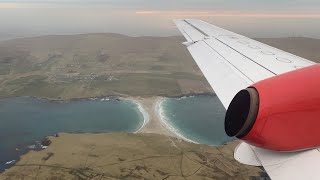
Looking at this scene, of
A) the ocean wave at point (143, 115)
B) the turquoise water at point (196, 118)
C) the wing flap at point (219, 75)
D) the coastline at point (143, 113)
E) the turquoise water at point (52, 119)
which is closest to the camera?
the wing flap at point (219, 75)

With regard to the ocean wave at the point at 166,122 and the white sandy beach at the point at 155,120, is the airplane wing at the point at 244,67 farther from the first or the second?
the white sandy beach at the point at 155,120

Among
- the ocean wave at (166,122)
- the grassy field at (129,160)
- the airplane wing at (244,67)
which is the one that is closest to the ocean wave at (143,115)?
the ocean wave at (166,122)

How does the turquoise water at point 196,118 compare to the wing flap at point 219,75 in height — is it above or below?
below

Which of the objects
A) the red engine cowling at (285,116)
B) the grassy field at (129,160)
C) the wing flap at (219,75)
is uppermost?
the red engine cowling at (285,116)

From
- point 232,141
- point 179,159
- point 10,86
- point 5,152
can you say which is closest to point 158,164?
point 179,159

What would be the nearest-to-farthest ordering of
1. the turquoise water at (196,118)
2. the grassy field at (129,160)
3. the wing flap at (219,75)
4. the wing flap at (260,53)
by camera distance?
the wing flap at (219,75) → the wing flap at (260,53) → the grassy field at (129,160) → the turquoise water at (196,118)

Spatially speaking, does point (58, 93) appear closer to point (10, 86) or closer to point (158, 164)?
point (10, 86)

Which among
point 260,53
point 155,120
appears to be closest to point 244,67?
point 260,53
